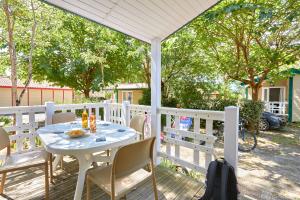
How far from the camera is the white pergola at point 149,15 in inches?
90.0

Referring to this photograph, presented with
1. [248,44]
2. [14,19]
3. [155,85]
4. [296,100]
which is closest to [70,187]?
[155,85]

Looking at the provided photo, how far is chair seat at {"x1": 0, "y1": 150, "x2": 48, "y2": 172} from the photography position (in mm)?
2080

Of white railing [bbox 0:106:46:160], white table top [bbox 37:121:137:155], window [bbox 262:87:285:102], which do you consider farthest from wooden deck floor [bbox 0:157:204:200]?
window [bbox 262:87:285:102]

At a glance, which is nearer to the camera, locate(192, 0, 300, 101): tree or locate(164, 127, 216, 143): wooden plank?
locate(164, 127, 216, 143): wooden plank

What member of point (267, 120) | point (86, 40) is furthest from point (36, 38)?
point (267, 120)

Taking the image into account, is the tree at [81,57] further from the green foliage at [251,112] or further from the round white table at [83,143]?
the round white table at [83,143]

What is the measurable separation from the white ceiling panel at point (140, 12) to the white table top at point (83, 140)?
1.53 metres

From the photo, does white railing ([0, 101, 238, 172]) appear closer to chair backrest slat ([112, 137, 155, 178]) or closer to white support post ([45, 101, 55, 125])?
white support post ([45, 101, 55, 125])

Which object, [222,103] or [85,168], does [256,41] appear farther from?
[85,168]

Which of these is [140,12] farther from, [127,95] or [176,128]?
[127,95]

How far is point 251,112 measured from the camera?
7152 millimetres

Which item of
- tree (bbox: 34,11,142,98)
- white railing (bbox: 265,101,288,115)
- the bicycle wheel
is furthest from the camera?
white railing (bbox: 265,101,288,115)

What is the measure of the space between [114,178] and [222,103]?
699 cm

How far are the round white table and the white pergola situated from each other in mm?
1139
